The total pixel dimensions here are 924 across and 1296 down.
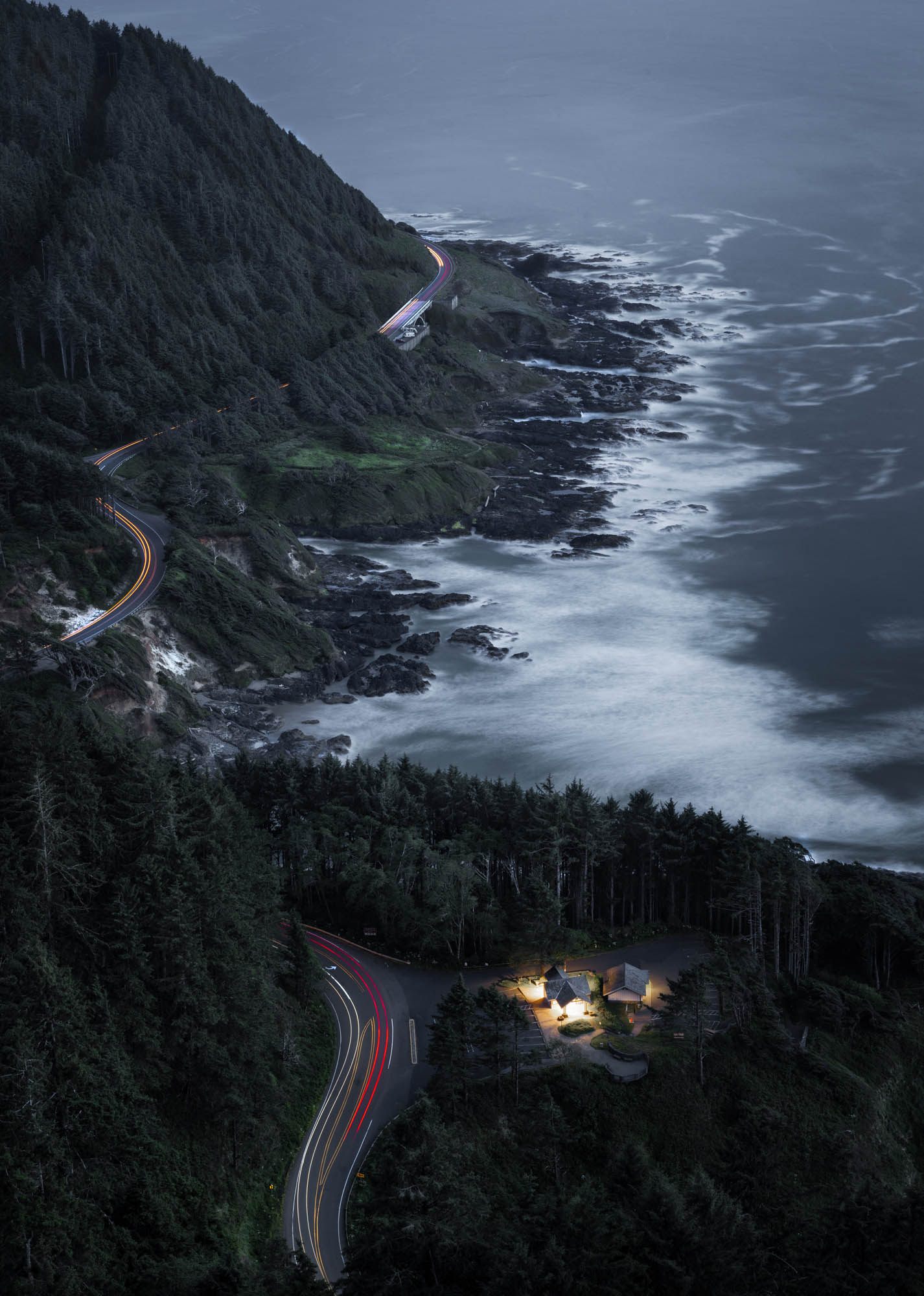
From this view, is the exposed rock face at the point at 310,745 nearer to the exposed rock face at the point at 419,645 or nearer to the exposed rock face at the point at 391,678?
the exposed rock face at the point at 391,678

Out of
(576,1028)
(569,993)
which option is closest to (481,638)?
(569,993)

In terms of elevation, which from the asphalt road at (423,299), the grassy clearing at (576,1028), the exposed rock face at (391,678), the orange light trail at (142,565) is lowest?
the grassy clearing at (576,1028)

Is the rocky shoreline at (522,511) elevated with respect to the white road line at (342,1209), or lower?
elevated

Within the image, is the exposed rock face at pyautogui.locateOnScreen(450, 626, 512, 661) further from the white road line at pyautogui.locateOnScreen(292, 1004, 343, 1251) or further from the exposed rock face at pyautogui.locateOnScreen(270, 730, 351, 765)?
the white road line at pyautogui.locateOnScreen(292, 1004, 343, 1251)

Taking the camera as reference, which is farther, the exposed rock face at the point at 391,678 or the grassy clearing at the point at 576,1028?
the exposed rock face at the point at 391,678

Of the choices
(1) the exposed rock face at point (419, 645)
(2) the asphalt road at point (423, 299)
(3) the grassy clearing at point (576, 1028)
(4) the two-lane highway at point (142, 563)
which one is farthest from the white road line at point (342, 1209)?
(2) the asphalt road at point (423, 299)

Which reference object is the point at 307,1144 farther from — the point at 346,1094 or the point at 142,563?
the point at 142,563

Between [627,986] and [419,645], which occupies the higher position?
[419,645]
